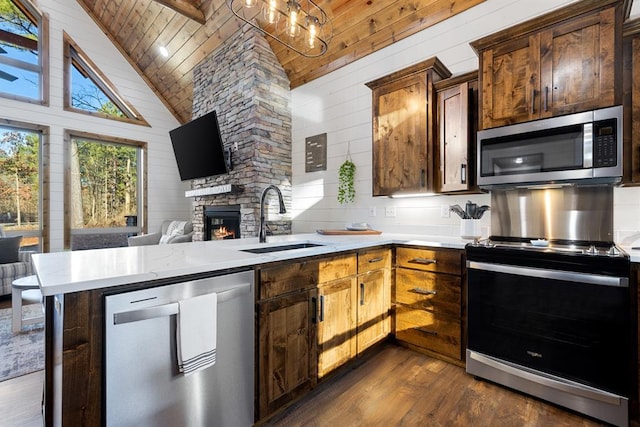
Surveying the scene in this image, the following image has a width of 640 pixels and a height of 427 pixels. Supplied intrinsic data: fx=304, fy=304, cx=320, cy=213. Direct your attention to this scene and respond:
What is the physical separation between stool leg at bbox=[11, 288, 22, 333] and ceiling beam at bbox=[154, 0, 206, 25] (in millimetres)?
3610

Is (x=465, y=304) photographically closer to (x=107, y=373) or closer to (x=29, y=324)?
(x=107, y=373)

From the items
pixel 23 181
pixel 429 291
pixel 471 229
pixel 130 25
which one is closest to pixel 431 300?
pixel 429 291

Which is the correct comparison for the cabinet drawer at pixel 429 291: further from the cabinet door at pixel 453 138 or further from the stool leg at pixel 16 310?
the stool leg at pixel 16 310

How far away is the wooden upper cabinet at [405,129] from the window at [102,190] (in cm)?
522

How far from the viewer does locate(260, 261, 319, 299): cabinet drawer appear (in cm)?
163

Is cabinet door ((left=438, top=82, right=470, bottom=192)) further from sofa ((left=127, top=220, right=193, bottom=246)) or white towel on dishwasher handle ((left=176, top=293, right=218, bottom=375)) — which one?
sofa ((left=127, top=220, right=193, bottom=246))

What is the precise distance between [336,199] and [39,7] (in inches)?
232

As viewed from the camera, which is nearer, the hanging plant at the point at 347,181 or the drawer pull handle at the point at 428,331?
the drawer pull handle at the point at 428,331

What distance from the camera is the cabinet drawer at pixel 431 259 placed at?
2.25 meters

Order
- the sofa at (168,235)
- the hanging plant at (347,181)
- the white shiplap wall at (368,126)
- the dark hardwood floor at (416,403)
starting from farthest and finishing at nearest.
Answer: the sofa at (168,235)
the hanging plant at (347,181)
the white shiplap wall at (368,126)
the dark hardwood floor at (416,403)

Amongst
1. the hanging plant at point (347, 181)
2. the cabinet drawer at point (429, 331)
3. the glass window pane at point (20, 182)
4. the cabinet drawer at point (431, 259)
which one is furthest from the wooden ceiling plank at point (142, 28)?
the cabinet drawer at point (429, 331)

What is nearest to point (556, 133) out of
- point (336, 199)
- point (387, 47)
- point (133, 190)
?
point (387, 47)

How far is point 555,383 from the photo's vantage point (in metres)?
1.81

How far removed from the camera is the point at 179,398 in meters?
1.28
